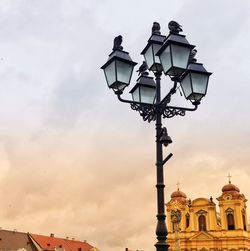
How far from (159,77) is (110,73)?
117cm

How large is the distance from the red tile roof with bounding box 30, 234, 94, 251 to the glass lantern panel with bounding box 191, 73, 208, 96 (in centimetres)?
7837

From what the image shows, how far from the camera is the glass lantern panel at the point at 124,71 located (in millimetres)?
8211

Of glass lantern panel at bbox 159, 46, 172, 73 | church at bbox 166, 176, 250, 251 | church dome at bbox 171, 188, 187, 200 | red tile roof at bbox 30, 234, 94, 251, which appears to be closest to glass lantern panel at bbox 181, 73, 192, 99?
glass lantern panel at bbox 159, 46, 172, 73

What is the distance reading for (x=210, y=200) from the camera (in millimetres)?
78000

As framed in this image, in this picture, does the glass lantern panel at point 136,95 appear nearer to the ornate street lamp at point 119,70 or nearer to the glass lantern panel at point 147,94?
the glass lantern panel at point 147,94

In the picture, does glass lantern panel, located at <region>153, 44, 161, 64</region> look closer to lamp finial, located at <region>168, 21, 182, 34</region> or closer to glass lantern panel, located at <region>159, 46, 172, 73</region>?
lamp finial, located at <region>168, 21, 182, 34</region>

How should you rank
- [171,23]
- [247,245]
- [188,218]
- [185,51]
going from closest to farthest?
[185,51]
[171,23]
[247,245]
[188,218]

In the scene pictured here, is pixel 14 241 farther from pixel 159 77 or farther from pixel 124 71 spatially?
pixel 124 71

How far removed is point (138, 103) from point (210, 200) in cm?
7186

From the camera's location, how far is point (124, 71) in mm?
8281

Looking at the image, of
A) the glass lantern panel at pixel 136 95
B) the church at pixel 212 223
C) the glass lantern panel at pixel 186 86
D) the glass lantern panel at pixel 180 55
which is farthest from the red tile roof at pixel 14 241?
the glass lantern panel at pixel 180 55

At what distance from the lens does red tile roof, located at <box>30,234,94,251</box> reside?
83312 millimetres

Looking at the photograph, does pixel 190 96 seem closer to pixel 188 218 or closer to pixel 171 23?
pixel 171 23

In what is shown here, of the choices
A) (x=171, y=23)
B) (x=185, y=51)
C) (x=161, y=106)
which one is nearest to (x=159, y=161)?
(x=161, y=106)
